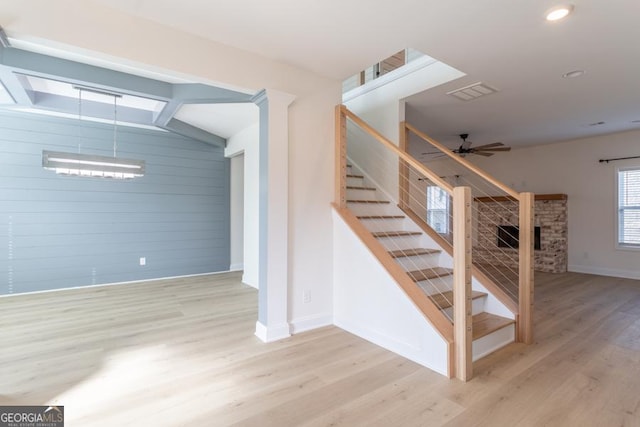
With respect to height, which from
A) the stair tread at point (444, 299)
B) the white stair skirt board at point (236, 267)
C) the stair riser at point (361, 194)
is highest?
the stair riser at point (361, 194)

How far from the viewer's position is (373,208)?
378cm

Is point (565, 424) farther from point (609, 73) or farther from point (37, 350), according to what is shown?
point (37, 350)

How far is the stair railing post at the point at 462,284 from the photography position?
216cm

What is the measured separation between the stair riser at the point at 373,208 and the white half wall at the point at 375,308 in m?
0.45

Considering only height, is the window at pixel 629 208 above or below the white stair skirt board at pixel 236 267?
above

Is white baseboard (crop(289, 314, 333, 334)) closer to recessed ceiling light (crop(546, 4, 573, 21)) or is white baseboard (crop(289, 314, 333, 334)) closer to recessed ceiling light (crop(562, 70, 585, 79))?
recessed ceiling light (crop(546, 4, 573, 21))

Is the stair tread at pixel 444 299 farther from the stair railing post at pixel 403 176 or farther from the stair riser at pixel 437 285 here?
the stair railing post at pixel 403 176

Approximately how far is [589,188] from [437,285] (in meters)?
5.04

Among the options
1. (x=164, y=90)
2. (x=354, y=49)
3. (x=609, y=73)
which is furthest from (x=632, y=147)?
(x=164, y=90)

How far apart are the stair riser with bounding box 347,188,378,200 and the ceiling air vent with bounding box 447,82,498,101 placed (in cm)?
148

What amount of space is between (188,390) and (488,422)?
183cm

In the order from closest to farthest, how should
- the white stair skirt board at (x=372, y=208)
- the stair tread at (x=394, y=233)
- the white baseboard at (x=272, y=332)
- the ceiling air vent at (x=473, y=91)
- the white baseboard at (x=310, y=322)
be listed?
the white baseboard at (x=272, y=332) → the white baseboard at (x=310, y=322) → the stair tread at (x=394, y=233) → the ceiling air vent at (x=473, y=91) → the white stair skirt board at (x=372, y=208)
